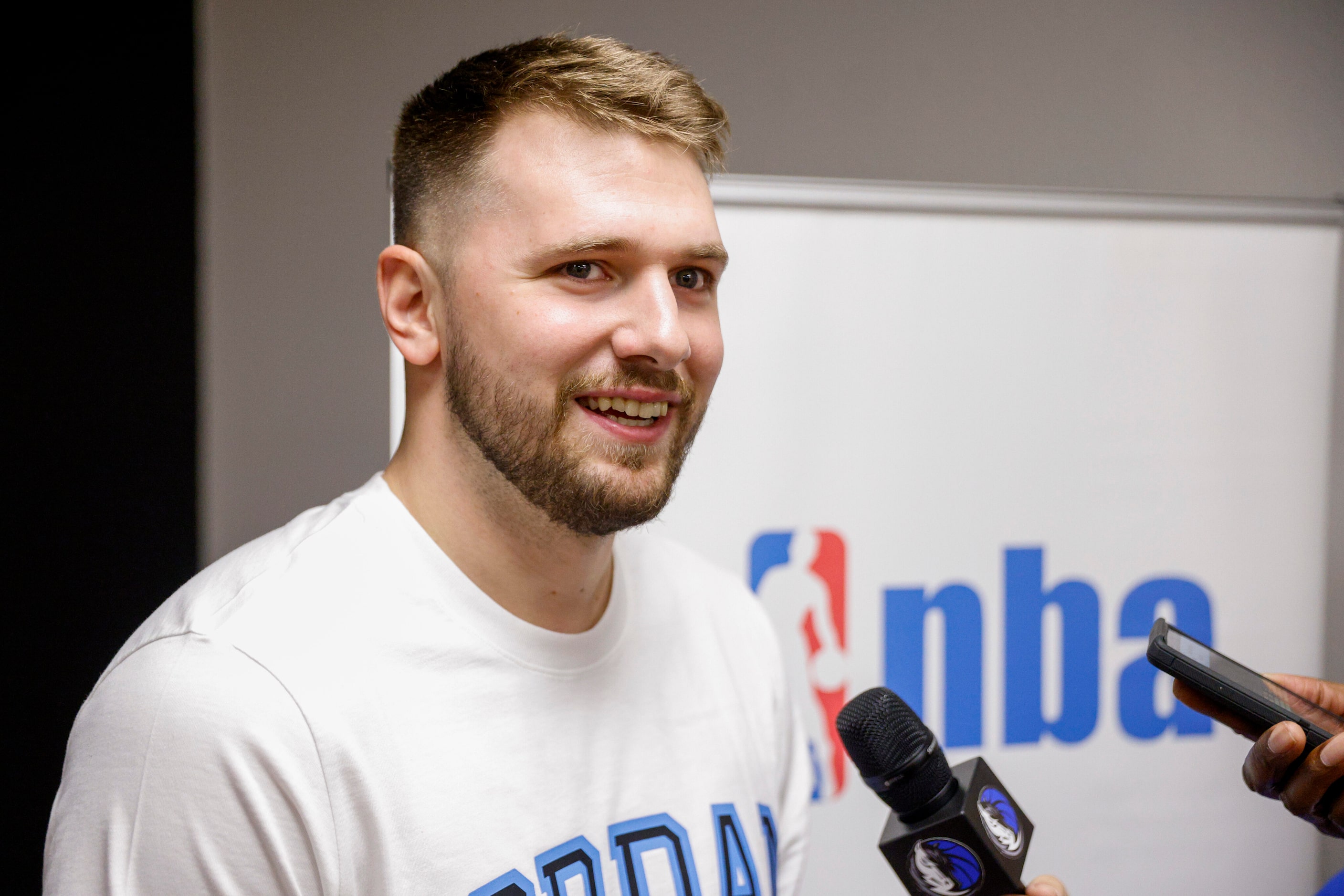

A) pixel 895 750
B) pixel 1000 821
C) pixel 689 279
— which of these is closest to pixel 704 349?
pixel 689 279

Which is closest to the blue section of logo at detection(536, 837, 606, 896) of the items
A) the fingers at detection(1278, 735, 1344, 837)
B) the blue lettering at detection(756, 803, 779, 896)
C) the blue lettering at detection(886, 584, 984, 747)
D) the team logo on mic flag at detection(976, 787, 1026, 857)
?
the blue lettering at detection(756, 803, 779, 896)

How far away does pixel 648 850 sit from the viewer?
1.10m

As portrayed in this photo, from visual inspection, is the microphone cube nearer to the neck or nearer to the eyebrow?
the neck

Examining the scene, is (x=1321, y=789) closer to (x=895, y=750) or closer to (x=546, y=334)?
(x=895, y=750)

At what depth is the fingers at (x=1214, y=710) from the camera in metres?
1.04

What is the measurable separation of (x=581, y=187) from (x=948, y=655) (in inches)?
55.4

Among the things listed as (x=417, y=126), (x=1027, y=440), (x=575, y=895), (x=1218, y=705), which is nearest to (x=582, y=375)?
(x=417, y=126)

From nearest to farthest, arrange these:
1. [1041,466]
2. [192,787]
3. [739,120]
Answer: [192,787] → [1041,466] → [739,120]

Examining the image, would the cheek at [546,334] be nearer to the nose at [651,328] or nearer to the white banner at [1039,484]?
the nose at [651,328]

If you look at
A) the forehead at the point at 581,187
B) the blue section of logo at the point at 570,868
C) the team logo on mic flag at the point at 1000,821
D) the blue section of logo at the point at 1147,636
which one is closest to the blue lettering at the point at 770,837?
the blue section of logo at the point at 570,868

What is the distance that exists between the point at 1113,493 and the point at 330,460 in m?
1.77

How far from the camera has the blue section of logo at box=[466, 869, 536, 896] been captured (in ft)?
3.21

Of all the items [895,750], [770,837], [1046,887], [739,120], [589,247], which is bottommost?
[770,837]

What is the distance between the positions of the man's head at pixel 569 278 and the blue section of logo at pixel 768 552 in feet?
2.88
